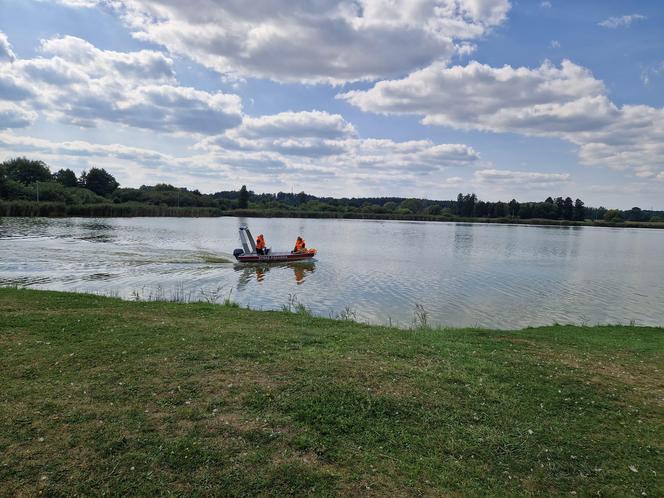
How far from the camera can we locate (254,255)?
34719mm

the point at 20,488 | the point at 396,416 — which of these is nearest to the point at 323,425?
the point at 396,416

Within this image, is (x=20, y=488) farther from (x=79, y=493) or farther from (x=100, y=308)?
(x=100, y=308)

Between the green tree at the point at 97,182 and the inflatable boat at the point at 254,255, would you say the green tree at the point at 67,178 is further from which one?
the inflatable boat at the point at 254,255

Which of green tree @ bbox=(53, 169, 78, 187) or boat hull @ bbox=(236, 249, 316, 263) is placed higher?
green tree @ bbox=(53, 169, 78, 187)

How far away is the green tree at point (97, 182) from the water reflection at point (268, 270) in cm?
13003

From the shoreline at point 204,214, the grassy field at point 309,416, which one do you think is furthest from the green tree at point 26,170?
the grassy field at point 309,416

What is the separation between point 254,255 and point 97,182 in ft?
432

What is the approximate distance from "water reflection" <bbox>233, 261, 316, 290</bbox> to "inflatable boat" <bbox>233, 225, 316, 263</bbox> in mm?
496

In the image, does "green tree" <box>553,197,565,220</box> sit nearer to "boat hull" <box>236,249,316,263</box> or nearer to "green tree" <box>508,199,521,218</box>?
"green tree" <box>508,199,521,218</box>

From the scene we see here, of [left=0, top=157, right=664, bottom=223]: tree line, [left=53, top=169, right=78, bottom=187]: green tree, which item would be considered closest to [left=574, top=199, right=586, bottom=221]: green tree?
[left=0, top=157, right=664, bottom=223]: tree line

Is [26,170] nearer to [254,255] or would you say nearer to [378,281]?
[254,255]

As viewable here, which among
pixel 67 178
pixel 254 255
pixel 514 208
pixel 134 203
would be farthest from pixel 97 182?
pixel 514 208

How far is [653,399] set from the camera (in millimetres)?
7785

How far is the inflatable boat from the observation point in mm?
34406
